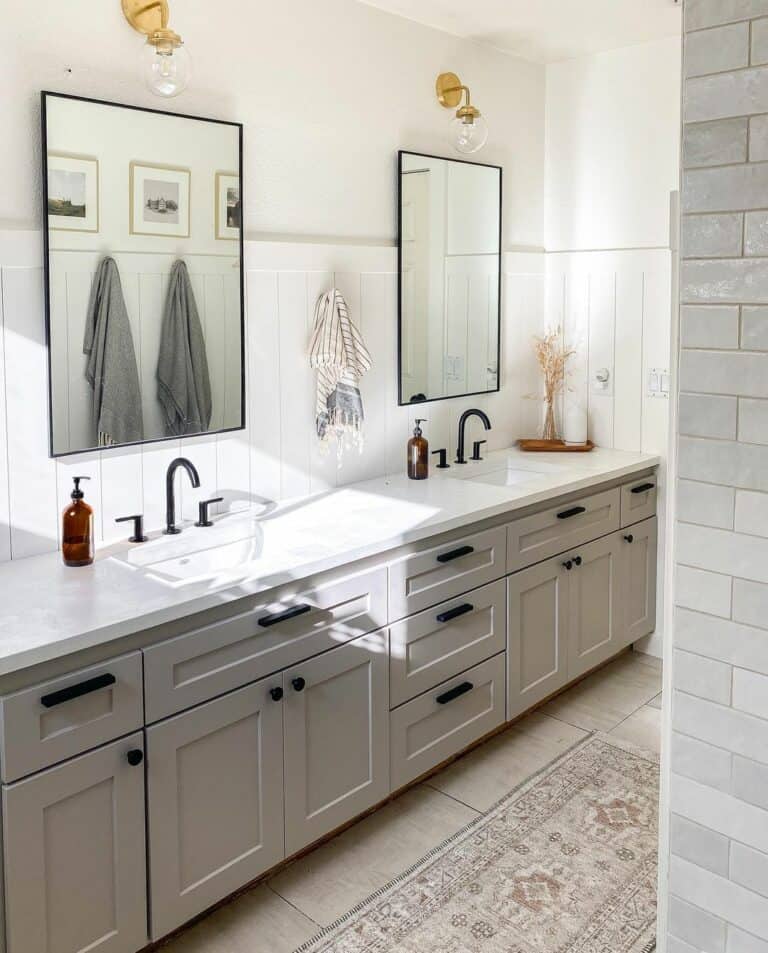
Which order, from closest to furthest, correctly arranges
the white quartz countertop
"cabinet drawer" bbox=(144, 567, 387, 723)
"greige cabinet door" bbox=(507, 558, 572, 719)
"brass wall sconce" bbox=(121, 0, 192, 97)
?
1. the white quartz countertop
2. "cabinet drawer" bbox=(144, 567, 387, 723)
3. "brass wall sconce" bbox=(121, 0, 192, 97)
4. "greige cabinet door" bbox=(507, 558, 572, 719)

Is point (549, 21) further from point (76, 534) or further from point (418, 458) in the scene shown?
point (76, 534)

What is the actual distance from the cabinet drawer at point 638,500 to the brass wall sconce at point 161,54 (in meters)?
2.18

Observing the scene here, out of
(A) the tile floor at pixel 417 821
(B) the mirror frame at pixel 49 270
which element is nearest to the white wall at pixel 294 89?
(B) the mirror frame at pixel 49 270

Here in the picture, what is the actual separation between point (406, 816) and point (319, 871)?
0.36 meters

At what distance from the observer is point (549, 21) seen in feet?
10.8

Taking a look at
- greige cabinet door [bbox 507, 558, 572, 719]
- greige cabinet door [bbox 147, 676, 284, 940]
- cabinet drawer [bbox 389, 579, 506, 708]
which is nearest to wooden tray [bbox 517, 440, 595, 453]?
greige cabinet door [bbox 507, 558, 572, 719]

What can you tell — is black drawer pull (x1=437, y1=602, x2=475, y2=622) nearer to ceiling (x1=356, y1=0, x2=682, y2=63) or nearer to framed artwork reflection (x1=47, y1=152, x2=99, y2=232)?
framed artwork reflection (x1=47, y1=152, x2=99, y2=232)

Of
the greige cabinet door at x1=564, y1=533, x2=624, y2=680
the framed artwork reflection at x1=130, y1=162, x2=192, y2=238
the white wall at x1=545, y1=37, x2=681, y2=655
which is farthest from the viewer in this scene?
the white wall at x1=545, y1=37, x2=681, y2=655

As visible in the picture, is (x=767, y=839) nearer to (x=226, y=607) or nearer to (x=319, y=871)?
(x=226, y=607)

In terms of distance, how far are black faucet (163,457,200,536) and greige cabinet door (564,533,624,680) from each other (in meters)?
1.45

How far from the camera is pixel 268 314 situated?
9.40 feet

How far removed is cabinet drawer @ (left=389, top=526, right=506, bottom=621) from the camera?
263 centimetres

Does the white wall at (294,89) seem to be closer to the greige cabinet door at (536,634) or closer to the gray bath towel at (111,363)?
the gray bath towel at (111,363)

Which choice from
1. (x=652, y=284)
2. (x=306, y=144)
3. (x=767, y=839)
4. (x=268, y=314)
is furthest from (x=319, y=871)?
(x=652, y=284)
